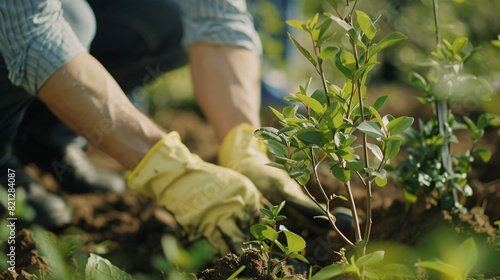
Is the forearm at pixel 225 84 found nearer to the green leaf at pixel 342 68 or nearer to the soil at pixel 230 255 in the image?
the soil at pixel 230 255

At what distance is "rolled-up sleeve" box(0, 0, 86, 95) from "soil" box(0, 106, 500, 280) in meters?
0.49

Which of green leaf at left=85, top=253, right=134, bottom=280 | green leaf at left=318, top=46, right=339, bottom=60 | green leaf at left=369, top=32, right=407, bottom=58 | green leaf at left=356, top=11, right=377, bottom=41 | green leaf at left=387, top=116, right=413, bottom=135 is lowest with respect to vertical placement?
green leaf at left=85, top=253, right=134, bottom=280

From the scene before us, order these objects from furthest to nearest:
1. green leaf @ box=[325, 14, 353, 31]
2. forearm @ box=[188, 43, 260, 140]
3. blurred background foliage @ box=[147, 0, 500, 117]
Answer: blurred background foliage @ box=[147, 0, 500, 117] → forearm @ box=[188, 43, 260, 140] → green leaf @ box=[325, 14, 353, 31]

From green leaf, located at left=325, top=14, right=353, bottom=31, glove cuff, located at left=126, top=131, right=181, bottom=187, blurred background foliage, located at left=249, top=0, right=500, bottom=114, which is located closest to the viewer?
green leaf, located at left=325, top=14, right=353, bottom=31

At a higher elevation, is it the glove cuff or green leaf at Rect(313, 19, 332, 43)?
green leaf at Rect(313, 19, 332, 43)

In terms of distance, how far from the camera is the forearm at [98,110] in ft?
3.95

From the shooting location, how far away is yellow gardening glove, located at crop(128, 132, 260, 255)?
4.01 feet

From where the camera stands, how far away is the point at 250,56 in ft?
5.79

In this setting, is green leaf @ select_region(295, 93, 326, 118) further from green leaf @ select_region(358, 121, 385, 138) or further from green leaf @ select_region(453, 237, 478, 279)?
green leaf @ select_region(453, 237, 478, 279)

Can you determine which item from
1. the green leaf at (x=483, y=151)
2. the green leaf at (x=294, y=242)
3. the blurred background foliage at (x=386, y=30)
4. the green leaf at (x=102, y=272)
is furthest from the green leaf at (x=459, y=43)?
the blurred background foliage at (x=386, y=30)

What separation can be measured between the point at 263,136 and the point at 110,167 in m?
1.78

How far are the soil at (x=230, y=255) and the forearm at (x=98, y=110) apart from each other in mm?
287

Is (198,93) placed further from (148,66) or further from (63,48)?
(63,48)

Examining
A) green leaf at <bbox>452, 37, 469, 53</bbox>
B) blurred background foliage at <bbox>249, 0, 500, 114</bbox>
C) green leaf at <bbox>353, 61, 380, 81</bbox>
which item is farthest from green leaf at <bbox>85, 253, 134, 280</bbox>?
blurred background foliage at <bbox>249, 0, 500, 114</bbox>
